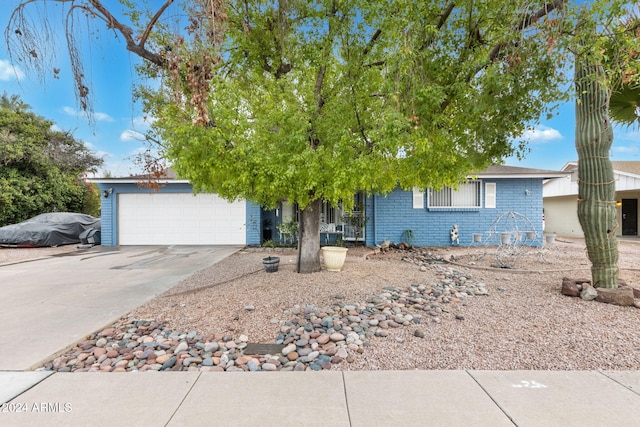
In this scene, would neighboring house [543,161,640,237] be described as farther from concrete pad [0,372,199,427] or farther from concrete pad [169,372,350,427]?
concrete pad [0,372,199,427]

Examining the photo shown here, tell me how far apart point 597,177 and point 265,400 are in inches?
209

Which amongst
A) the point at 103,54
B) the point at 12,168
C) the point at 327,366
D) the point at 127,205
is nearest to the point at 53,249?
the point at 127,205

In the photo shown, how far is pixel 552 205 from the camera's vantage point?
18.4 metres

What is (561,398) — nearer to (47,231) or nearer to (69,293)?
(69,293)

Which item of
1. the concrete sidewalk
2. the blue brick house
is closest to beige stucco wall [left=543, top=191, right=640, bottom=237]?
the blue brick house

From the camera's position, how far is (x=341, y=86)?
16.8 ft

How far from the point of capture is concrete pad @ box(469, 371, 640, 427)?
200 cm

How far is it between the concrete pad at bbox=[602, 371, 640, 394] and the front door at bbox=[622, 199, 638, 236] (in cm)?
1961

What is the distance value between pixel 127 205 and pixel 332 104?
11160 millimetres

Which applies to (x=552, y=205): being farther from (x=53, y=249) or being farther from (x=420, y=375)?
(x=53, y=249)

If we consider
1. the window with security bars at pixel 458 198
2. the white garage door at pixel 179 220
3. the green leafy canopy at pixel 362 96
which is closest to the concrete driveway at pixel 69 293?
the green leafy canopy at pixel 362 96

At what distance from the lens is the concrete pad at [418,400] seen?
2.00 m

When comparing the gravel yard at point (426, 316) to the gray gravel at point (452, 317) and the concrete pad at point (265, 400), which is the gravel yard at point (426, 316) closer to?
the gray gravel at point (452, 317)

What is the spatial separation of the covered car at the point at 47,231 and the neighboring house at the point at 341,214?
1691 mm
